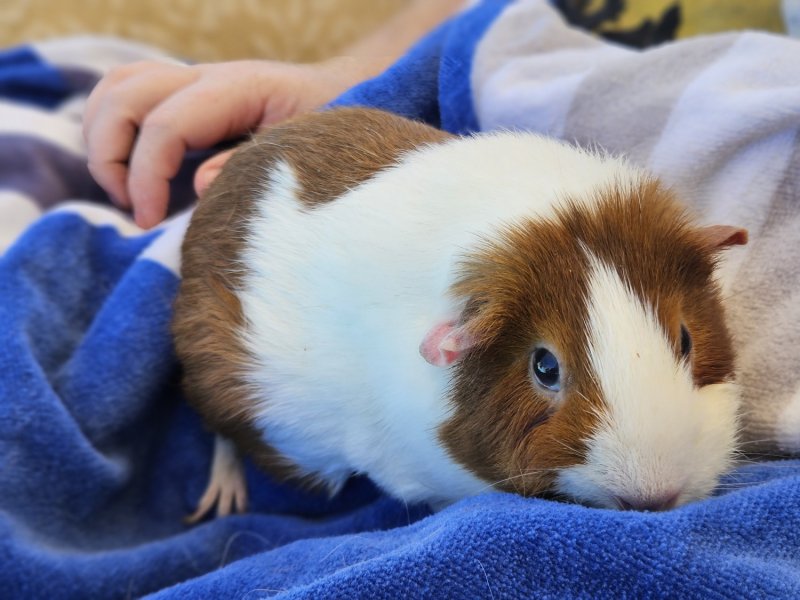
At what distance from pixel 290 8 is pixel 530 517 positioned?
1765 millimetres

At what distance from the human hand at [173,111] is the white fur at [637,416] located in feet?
2.46

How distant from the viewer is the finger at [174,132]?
126 centimetres

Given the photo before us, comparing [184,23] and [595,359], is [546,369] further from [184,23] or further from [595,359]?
[184,23]

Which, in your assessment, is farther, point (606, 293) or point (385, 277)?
point (385, 277)

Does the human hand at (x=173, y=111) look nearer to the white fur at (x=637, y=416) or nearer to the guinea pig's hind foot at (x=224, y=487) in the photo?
the guinea pig's hind foot at (x=224, y=487)

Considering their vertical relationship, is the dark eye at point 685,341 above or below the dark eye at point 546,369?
above

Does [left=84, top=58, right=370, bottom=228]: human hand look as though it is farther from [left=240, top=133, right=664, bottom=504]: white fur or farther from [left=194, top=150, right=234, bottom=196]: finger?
[left=240, top=133, right=664, bottom=504]: white fur

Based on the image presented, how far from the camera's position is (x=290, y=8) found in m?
2.06

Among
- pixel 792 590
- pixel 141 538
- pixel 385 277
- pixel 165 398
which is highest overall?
pixel 385 277

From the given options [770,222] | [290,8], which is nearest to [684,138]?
[770,222]

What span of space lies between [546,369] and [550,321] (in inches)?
2.1

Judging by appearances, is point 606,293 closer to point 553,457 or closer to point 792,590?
point 553,457

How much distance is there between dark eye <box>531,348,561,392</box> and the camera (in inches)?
31.5

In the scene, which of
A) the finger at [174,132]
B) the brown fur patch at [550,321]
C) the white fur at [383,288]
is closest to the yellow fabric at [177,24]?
the finger at [174,132]
